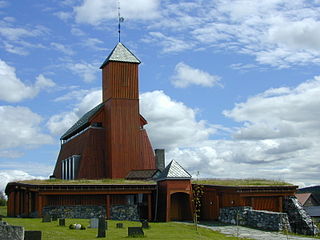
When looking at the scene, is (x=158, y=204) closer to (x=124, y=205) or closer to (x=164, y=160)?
(x=124, y=205)

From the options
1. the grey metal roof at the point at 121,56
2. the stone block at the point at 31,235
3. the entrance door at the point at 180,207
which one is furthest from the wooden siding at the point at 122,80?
the stone block at the point at 31,235

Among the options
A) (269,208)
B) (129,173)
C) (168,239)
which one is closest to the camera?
(168,239)

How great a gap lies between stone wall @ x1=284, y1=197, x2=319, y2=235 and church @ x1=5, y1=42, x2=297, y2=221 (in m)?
0.62

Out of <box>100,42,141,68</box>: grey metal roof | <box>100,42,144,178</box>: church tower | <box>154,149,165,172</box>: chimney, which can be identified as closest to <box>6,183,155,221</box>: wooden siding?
<box>154,149,165,172</box>: chimney

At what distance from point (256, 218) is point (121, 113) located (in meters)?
23.7

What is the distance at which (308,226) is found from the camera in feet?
120

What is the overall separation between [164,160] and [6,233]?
3736 centimetres

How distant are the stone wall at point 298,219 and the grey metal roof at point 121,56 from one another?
83.7 feet

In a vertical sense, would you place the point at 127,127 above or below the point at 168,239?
above

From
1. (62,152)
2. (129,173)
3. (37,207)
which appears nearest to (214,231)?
(37,207)

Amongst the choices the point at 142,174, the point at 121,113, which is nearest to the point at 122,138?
the point at 121,113

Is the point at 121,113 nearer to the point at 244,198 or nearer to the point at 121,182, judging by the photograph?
the point at 121,182

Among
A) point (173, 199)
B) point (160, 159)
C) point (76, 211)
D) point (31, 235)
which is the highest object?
point (160, 159)

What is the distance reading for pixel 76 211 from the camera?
39812mm
